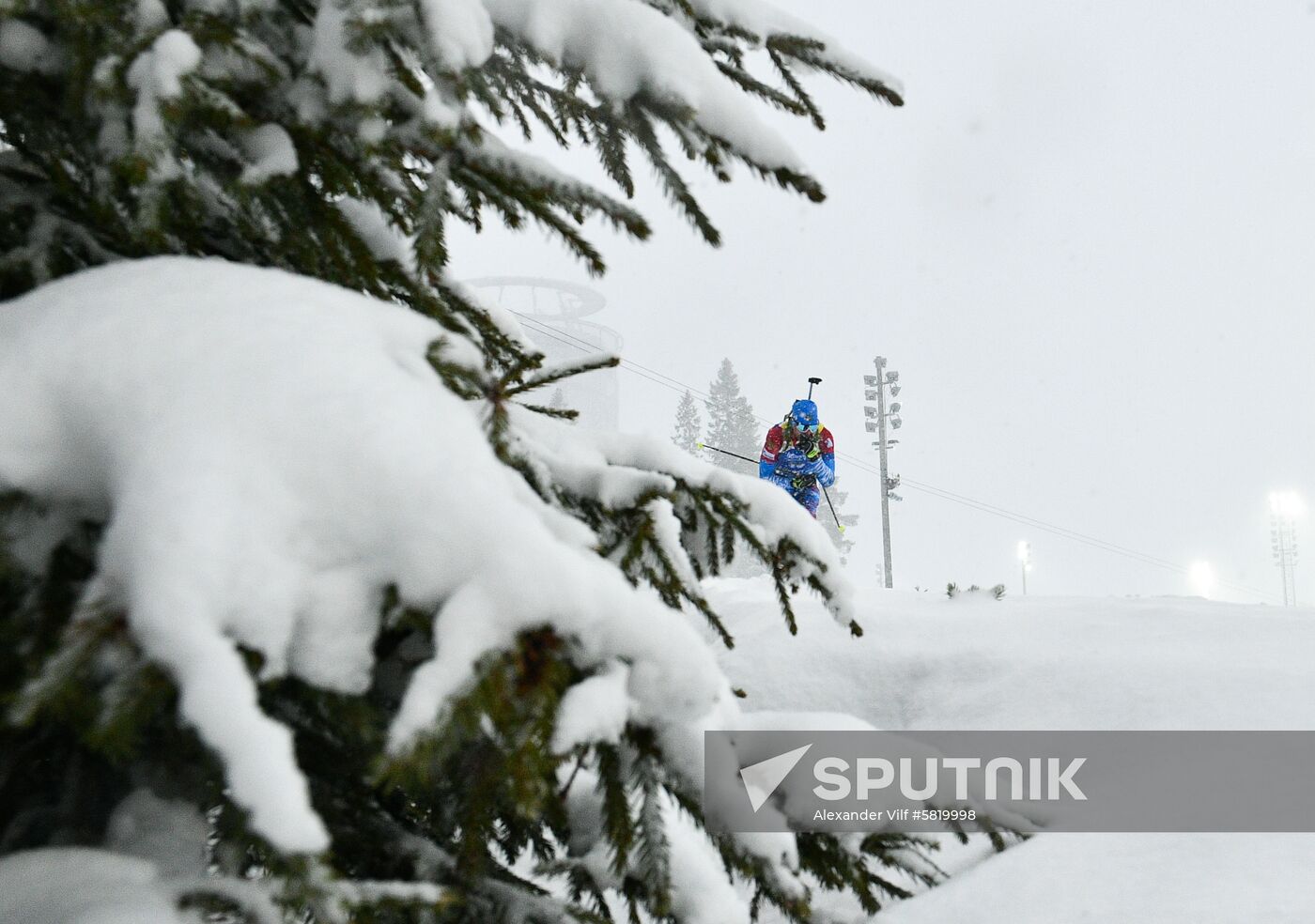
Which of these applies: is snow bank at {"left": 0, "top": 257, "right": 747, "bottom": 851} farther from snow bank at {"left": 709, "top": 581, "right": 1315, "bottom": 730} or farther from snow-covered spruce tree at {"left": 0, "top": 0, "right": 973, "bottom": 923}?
snow bank at {"left": 709, "top": 581, "right": 1315, "bottom": 730}

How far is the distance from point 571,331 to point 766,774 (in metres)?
68.1

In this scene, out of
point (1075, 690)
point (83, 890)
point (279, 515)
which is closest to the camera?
point (279, 515)

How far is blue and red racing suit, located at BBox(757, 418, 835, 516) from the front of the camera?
934 cm

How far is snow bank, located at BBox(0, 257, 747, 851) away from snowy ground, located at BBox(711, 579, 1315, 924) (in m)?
1.72

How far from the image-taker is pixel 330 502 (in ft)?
3.01

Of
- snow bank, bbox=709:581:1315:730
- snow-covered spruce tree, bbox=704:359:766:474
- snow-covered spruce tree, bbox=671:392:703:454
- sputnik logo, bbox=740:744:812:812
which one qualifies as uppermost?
snow-covered spruce tree, bbox=671:392:703:454

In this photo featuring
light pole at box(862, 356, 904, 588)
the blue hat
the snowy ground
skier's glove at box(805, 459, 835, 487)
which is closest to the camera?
the snowy ground

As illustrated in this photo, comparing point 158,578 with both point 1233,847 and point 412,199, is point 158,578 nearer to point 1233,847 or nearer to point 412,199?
point 412,199


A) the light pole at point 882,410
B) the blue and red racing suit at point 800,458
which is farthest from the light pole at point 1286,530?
the blue and red racing suit at point 800,458

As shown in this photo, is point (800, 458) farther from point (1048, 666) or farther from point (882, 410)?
point (882, 410)

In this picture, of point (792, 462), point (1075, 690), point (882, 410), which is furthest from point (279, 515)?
point (882, 410)

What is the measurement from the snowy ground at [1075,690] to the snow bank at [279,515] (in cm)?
172

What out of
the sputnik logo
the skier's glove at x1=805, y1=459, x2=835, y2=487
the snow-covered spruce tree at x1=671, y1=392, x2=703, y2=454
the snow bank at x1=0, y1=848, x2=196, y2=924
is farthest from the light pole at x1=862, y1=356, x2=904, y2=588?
the snow bank at x1=0, y1=848, x2=196, y2=924

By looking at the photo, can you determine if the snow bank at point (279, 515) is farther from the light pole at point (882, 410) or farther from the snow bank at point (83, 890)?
the light pole at point (882, 410)
